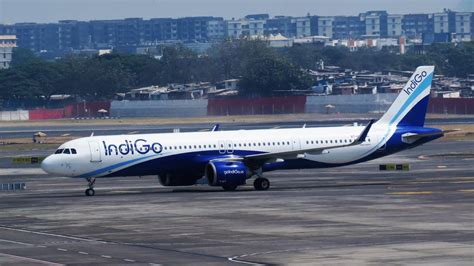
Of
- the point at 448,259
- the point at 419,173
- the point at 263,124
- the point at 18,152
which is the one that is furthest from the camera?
the point at 263,124

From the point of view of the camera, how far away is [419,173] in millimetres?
82250

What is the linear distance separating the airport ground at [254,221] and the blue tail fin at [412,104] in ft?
11.4

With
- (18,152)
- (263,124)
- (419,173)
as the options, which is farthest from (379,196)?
(263,124)

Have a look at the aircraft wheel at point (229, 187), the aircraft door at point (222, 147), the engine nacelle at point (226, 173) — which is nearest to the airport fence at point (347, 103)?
the aircraft door at point (222, 147)

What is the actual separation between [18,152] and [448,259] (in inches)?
3391

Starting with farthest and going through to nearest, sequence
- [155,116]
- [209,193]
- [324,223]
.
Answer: [155,116] < [209,193] < [324,223]

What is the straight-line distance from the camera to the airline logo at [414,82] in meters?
77.8

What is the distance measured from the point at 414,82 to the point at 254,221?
27102mm

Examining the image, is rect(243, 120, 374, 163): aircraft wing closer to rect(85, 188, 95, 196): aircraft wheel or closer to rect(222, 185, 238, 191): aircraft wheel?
rect(222, 185, 238, 191): aircraft wheel

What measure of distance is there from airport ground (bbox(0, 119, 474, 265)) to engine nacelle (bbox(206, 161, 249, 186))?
937 millimetres

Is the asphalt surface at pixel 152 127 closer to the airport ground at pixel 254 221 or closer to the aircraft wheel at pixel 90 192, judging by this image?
the airport ground at pixel 254 221

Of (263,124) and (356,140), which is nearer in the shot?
(356,140)

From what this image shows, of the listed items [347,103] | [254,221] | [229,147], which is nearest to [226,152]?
[229,147]

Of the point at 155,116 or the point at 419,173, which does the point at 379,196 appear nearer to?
the point at 419,173
